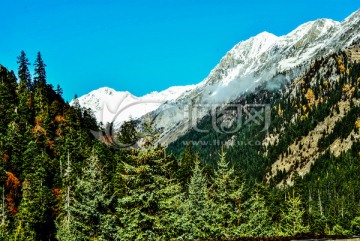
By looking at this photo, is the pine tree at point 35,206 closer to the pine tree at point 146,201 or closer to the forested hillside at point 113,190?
the forested hillside at point 113,190

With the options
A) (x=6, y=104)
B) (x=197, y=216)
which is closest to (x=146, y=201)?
(x=197, y=216)

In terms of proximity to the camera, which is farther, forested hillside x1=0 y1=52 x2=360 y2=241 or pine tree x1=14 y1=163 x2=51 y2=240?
pine tree x1=14 y1=163 x2=51 y2=240

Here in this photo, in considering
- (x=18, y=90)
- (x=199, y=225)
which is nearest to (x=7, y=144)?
(x=18, y=90)

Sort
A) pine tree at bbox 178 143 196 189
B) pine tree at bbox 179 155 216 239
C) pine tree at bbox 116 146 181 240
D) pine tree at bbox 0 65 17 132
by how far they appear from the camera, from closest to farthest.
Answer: pine tree at bbox 116 146 181 240, pine tree at bbox 179 155 216 239, pine tree at bbox 178 143 196 189, pine tree at bbox 0 65 17 132

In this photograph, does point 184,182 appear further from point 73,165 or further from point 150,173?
point 150,173

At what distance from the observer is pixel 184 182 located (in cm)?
8600

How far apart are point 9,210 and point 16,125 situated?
2317 centimetres

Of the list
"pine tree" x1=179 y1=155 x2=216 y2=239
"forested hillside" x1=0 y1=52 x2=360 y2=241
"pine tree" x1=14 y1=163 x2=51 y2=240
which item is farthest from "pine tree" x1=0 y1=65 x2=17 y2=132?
"pine tree" x1=179 y1=155 x2=216 y2=239

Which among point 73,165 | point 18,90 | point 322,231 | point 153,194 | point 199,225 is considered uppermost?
point 18,90

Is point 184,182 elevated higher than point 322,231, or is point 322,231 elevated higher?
point 184,182

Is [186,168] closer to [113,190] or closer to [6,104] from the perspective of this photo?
[113,190]

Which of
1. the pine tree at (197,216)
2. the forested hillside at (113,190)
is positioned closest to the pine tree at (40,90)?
the forested hillside at (113,190)

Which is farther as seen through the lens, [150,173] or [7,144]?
[7,144]

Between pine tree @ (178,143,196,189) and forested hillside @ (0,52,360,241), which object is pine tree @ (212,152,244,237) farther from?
pine tree @ (178,143,196,189)
